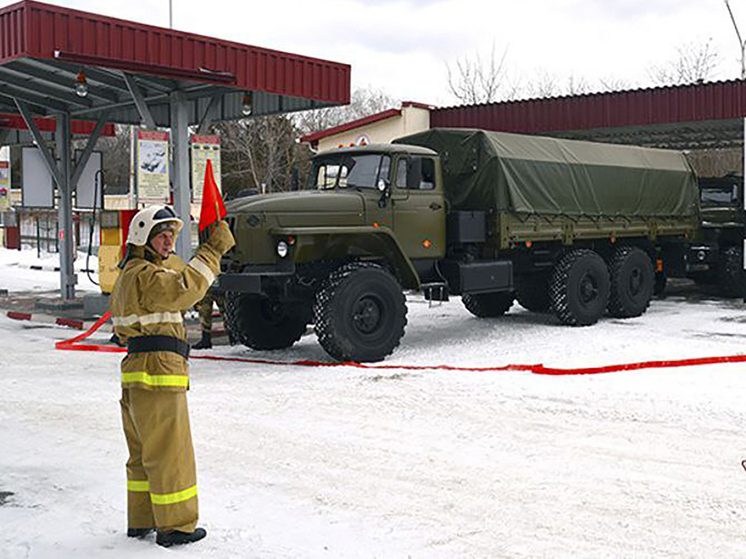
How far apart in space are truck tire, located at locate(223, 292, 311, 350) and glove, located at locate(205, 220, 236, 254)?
627 centimetres

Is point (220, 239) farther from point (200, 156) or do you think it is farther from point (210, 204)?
point (200, 156)

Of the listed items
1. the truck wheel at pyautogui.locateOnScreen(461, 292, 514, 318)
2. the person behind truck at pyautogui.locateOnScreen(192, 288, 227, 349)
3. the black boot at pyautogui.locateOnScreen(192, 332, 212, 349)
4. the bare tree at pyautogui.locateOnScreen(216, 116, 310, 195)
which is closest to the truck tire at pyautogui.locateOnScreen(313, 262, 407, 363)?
the person behind truck at pyautogui.locateOnScreen(192, 288, 227, 349)

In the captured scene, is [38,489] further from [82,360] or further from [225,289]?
[82,360]

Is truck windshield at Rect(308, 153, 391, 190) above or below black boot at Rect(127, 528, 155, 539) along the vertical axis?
above

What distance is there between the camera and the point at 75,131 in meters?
19.9

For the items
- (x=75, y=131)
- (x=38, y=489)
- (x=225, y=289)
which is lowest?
(x=38, y=489)

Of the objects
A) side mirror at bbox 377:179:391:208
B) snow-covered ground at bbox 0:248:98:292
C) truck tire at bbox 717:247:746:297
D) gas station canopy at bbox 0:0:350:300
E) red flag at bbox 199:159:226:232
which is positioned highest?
gas station canopy at bbox 0:0:350:300

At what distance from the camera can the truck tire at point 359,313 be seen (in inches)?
387

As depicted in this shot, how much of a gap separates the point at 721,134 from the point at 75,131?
1598 cm

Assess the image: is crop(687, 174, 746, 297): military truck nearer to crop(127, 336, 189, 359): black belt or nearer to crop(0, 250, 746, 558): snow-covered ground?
crop(0, 250, 746, 558): snow-covered ground

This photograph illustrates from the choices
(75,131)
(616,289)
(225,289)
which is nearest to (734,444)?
(225,289)

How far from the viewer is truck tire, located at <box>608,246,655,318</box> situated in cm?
1391

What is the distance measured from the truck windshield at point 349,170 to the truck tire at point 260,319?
165cm

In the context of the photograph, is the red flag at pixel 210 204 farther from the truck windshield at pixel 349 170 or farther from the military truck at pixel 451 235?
the truck windshield at pixel 349 170
